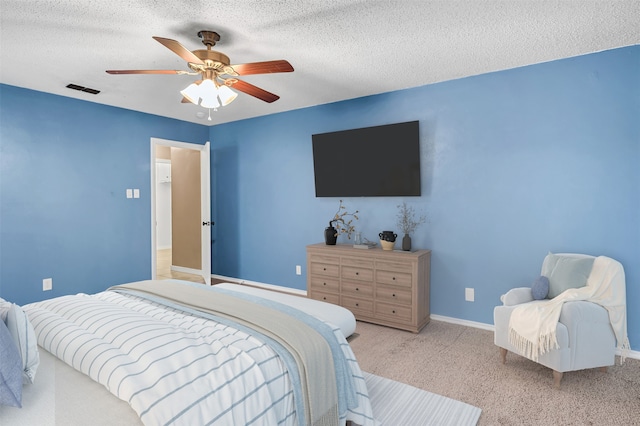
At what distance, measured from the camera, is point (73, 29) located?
97.7 inches

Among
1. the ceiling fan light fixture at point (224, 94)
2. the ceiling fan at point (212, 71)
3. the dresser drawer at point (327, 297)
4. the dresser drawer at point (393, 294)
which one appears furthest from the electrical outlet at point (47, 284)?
the dresser drawer at point (393, 294)

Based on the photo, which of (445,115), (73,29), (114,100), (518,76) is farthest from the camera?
(114,100)

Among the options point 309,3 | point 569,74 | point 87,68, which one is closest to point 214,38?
point 309,3

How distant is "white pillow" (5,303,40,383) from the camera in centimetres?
132

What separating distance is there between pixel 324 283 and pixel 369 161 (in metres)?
1.48

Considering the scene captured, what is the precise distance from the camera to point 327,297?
4035mm

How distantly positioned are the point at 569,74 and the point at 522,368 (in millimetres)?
2473

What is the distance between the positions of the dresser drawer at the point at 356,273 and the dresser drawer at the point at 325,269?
3.1 inches

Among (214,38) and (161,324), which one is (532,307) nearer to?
(161,324)

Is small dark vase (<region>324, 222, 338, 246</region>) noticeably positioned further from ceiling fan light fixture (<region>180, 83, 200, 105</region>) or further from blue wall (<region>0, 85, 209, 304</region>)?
blue wall (<region>0, 85, 209, 304</region>)

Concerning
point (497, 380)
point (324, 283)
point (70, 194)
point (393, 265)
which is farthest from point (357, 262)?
point (70, 194)

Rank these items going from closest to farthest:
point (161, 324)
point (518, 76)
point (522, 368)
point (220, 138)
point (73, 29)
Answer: point (161, 324)
point (73, 29)
point (522, 368)
point (518, 76)
point (220, 138)

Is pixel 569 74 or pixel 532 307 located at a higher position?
pixel 569 74

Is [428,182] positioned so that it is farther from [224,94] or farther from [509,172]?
[224,94]
